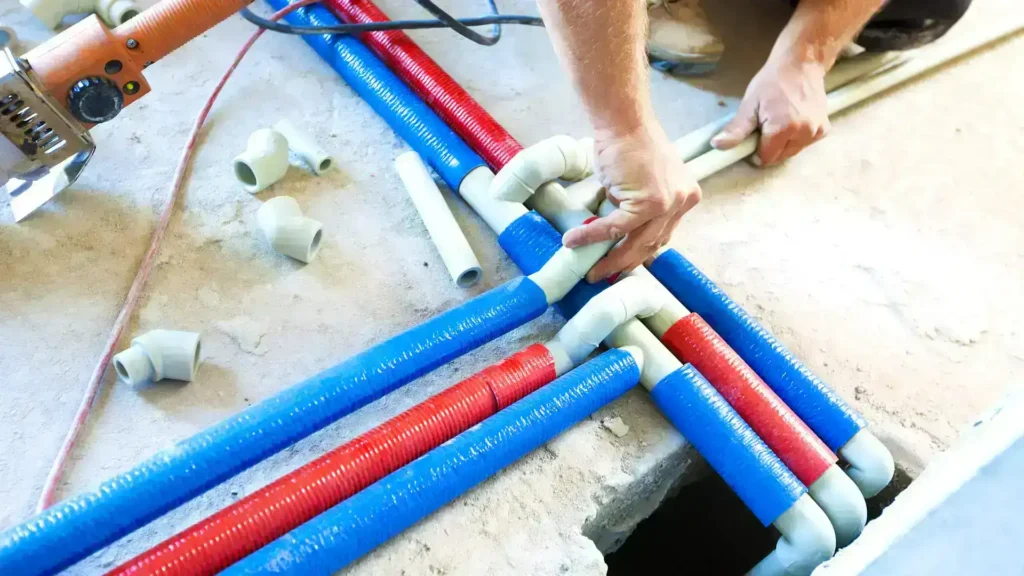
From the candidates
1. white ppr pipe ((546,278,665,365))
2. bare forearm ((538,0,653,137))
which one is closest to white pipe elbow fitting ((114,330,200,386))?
white ppr pipe ((546,278,665,365))

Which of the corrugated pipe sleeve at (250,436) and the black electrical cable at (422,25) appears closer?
the corrugated pipe sleeve at (250,436)

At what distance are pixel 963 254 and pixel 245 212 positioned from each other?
1.47 meters

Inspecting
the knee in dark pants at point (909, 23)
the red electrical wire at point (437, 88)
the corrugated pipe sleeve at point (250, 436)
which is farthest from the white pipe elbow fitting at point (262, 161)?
the knee in dark pants at point (909, 23)

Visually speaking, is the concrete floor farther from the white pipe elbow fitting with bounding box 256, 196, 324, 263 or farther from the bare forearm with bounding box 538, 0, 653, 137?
the bare forearm with bounding box 538, 0, 653, 137

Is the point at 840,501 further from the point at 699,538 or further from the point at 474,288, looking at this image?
the point at 474,288

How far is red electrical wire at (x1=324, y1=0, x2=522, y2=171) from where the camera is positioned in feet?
4.51

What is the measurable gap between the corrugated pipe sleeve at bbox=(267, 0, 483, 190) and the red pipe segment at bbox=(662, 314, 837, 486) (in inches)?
21.3

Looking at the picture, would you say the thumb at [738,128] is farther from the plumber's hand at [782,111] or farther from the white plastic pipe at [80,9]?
the white plastic pipe at [80,9]

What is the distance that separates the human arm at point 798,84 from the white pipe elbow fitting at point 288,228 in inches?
34.0

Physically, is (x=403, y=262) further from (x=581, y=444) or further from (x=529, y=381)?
(x=581, y=444)

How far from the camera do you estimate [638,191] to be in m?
1.05

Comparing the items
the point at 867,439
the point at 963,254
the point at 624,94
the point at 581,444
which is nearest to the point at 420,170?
the point at 624,94

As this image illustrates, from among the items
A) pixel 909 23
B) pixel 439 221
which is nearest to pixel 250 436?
pixel 439 221

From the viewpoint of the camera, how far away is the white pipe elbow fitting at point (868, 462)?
40.3 inches
